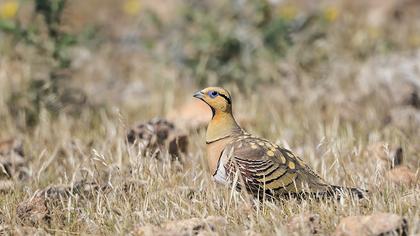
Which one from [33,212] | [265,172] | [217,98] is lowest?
[33,212]

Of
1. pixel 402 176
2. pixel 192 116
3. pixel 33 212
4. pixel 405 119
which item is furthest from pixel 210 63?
pixel 33 212

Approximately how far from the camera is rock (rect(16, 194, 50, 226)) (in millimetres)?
4707

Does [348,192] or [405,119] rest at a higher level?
[405,119]

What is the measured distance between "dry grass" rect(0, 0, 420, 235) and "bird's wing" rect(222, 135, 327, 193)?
14cm

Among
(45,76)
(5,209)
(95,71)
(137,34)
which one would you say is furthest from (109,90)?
(5,209)

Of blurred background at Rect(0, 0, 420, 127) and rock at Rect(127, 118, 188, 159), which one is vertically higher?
blurred background at Rect(0, 0, 420, 127)

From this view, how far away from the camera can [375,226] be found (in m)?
3.79

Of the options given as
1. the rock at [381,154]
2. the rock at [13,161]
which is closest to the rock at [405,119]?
the rock at [381,154]

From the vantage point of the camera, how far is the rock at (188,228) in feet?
13.1

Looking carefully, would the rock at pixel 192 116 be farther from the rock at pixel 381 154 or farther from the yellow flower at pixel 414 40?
the yellow flower at pixel 414 40

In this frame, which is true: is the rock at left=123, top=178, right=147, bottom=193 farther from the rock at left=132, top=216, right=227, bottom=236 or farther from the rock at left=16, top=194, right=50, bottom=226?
the rock at left=132, top=216, right=227, bottom=236

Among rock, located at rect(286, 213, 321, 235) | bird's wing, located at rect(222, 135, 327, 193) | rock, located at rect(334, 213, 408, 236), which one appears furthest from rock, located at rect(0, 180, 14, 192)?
rock, located at rect(334, 213, 408, 236)

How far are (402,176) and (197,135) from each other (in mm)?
1674

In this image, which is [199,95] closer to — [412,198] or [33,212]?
[33,212]
